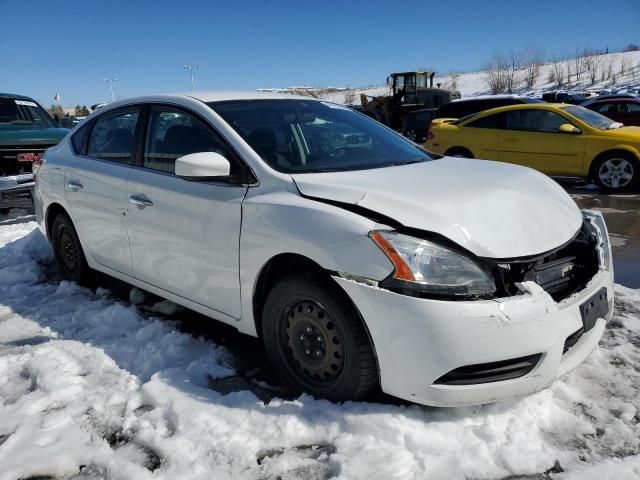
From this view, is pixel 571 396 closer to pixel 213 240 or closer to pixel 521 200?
pixel 521 200

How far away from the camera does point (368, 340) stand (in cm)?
236

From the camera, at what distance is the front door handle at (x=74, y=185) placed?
4.04 meters

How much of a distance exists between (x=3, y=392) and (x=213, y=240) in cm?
139

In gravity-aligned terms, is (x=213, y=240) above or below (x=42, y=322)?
above

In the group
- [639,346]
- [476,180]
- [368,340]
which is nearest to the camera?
[368,340]

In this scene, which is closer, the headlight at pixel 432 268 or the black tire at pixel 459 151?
the headlight at pixel 432 268

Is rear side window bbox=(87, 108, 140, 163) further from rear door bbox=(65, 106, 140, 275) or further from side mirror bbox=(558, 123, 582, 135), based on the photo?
side mirror bbox=(558, 123, 582, 135)

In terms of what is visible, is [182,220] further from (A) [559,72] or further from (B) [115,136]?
(A) [559,72]

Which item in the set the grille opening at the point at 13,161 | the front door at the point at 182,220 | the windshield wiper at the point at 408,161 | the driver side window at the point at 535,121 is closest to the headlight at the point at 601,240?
the windshield wiper at the point at 408,161

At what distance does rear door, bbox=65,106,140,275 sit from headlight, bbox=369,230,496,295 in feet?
6.75

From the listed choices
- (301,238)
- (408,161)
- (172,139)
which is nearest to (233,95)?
(172,139)

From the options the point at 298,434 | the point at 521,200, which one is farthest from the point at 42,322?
the point at 521,200

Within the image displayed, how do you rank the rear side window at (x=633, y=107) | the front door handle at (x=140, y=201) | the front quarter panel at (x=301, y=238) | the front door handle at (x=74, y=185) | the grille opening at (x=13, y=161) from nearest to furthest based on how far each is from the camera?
the front quarter panel at (x=301, y=238) → the front door handle at (x=140, y=201) → the front door handle at (x=74, y=185) → the grille opening at (x=13, y=161) → the rear side window at (x=633, y=107)

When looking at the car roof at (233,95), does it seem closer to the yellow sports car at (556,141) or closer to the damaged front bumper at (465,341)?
the damaged front bumper at (465,341)
